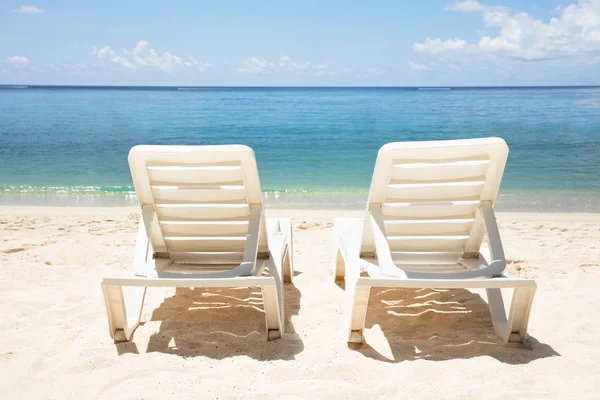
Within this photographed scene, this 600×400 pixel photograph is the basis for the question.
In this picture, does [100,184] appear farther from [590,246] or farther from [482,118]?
[482,118]

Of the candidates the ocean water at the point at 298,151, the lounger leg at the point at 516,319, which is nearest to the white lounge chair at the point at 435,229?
the lounger leg at the point at 516,319

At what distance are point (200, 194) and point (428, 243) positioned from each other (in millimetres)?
1603

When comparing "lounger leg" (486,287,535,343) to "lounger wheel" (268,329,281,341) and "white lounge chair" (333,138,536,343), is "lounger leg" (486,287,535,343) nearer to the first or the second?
"white lounge chair" (333,138,536,343)

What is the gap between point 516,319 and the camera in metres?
3.23

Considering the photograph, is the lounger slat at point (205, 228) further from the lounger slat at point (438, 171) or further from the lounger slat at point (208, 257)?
the lounger slat at point (438, 171)

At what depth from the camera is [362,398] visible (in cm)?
262

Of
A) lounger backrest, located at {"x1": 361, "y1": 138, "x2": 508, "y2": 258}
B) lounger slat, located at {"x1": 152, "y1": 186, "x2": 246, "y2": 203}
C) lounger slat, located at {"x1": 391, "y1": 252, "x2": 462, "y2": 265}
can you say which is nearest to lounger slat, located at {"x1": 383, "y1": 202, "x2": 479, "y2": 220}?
lounger backrest, located at {"x1": 361, "y1": 138, "x2": 508, "y2": 258}

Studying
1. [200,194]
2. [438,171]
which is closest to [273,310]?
[200,194]

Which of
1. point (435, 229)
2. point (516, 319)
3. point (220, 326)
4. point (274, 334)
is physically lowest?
point (220, 326)

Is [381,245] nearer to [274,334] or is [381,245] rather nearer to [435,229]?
[435,229]

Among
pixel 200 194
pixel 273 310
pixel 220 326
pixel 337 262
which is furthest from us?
pixel 337 262

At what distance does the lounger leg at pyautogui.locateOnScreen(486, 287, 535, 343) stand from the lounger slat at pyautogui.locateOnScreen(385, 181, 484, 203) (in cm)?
67

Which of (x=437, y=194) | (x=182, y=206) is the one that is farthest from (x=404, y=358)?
(x=182, y=206)

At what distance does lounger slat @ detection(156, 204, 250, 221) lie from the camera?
348 cm
